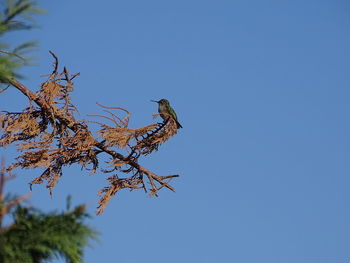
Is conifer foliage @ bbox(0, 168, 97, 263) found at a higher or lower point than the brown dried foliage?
lower

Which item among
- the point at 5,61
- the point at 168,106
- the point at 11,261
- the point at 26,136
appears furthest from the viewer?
the point at 168,106

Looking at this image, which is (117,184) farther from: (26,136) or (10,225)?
(10,225)

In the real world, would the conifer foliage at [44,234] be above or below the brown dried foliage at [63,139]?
below

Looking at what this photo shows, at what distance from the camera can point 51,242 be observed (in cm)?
336

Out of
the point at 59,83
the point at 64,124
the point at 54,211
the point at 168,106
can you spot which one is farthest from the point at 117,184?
the point at 54,211

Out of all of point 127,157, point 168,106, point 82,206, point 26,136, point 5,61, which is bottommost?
point 82,206

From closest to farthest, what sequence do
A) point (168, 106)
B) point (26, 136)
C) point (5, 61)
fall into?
point (5, 61) < point (26, 136) < point (168, 106)

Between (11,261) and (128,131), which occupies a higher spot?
(128,131)

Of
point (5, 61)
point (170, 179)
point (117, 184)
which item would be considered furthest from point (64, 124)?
point (5, 61)

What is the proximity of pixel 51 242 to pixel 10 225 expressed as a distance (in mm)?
278

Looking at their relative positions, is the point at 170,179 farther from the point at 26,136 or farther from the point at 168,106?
the point at 168,106

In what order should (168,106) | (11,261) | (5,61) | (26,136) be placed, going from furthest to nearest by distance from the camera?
1. (168,106)
2. (26,136)
3. (5,61)
4. (11,261)

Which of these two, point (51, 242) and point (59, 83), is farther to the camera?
point (59, 83)

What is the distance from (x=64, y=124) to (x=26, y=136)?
55 cm
